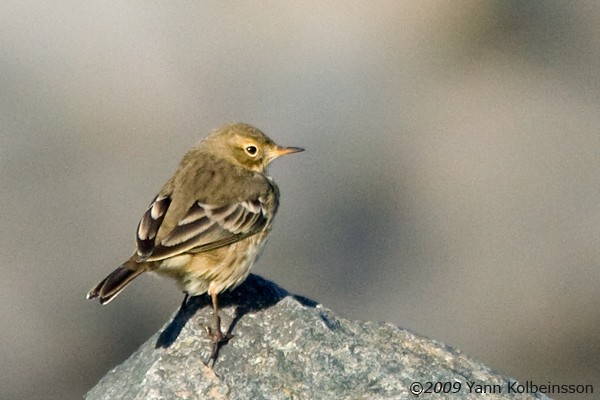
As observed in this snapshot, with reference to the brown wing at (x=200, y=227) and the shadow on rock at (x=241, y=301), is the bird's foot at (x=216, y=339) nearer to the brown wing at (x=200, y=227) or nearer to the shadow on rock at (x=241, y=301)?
the shadow on rock at (x=241, y=301)

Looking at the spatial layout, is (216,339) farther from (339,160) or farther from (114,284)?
(339,160)

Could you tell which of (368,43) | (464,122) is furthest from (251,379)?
(368,43)

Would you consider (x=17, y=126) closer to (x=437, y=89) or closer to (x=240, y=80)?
(x=240, y=80)

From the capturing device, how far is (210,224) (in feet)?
27.9

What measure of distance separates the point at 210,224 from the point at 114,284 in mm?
986

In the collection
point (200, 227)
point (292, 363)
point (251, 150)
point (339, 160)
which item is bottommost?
point (292, 363)

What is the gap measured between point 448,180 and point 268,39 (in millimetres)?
4739

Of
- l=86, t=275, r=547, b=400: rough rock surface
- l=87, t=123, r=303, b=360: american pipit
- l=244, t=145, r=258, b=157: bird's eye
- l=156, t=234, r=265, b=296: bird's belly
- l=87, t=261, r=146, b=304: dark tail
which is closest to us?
l=86, t=275, r=547, b=400: rough rock surface

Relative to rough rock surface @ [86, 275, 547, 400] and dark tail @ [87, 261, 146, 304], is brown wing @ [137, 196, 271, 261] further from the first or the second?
rough rock surface @ [86, 275, 547, 400]

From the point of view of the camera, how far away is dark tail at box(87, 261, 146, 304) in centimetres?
769

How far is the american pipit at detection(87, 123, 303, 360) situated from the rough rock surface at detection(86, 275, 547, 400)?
0.19m

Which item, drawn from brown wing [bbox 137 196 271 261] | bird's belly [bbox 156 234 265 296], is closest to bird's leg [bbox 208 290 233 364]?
bird's belly [bbox 156 234 265 296]

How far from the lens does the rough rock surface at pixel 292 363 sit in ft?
23.5

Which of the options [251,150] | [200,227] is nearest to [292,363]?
[200,227]
